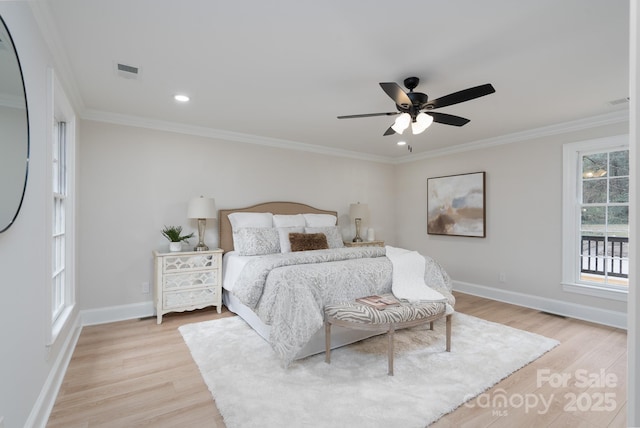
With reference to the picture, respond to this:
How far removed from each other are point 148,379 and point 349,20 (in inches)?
114

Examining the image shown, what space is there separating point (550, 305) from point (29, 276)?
17.1 feet

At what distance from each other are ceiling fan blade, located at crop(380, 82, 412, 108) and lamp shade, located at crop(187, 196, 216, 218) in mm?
2551

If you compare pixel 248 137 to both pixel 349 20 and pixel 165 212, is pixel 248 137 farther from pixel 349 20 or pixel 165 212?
pixel 349 20

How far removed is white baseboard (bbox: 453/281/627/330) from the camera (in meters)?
3.53

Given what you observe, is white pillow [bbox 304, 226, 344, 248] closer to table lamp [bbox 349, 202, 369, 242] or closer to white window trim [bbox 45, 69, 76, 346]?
table lamp [bbox 349, 202, 369, 242]

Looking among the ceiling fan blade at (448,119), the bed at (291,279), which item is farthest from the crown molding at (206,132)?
the ceiling fan blade at (448,119)

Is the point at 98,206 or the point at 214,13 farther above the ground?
the point at 214,13

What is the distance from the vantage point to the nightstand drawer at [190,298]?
357 cm

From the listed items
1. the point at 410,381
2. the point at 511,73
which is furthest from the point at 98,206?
Result: the point at 511,73

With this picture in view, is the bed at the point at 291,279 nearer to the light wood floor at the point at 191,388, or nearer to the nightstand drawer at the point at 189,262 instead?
the nightstand drawer at the point at 189,262

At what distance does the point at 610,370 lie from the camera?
8.27 feet

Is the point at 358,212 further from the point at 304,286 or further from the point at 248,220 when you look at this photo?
the point at 304,286

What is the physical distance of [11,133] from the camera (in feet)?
4.40

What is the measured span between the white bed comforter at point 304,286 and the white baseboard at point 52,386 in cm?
140
